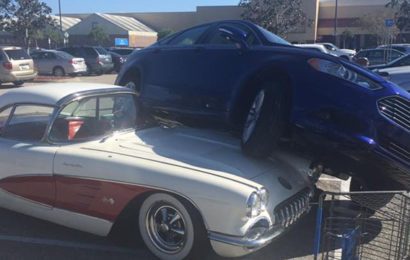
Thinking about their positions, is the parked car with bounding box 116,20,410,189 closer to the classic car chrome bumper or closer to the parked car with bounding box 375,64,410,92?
the classic car chrome bumper

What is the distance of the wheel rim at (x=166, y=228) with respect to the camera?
3.54 m

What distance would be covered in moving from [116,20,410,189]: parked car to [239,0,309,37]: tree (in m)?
29.1

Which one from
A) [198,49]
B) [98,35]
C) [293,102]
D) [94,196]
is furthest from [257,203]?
[98,35]

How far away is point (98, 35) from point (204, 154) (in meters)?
49.9

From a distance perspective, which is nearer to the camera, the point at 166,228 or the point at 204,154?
the point at 166,228

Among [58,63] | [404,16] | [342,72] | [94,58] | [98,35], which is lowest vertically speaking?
[58,63]

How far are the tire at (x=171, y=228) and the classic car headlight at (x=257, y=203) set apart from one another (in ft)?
1.34

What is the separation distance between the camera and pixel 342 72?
13.5 ft

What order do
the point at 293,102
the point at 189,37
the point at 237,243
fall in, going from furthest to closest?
Result: the point at 189,37 < the point at 293,102 < the point at 237,243

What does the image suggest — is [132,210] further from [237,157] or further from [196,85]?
[196,85]

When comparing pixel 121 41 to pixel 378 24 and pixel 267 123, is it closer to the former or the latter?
pixel 378 24

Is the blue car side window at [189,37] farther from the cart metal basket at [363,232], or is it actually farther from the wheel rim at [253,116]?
the cart metal basket at [363,232]

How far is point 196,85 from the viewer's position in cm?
505

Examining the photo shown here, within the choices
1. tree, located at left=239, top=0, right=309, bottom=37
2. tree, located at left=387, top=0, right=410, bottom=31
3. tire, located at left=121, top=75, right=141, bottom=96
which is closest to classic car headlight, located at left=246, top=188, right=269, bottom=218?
tire, located at left=121, top=75, right=141, bottom=96
